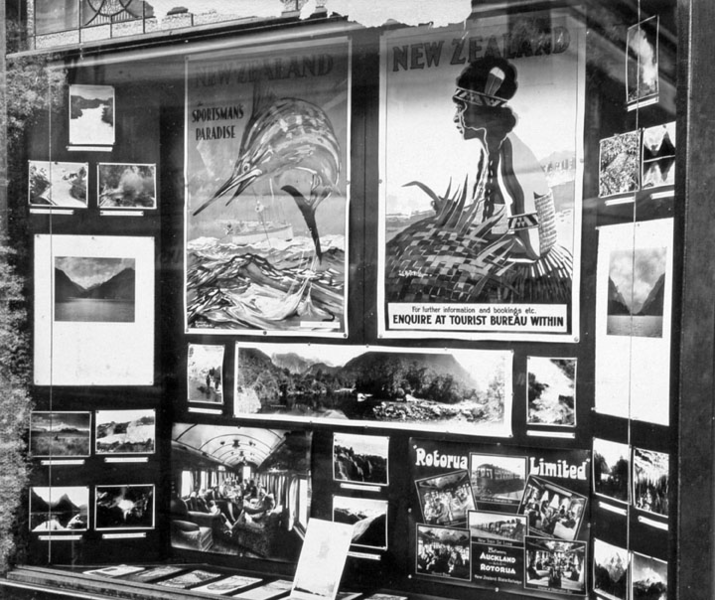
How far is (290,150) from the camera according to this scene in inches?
133

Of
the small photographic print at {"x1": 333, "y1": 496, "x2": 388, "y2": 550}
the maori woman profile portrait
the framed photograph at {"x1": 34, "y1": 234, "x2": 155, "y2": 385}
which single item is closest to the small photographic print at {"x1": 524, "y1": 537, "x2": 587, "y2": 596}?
the small photographic print at {"x1": 333, "y1": 496, "x2": 388, "y2": 550}

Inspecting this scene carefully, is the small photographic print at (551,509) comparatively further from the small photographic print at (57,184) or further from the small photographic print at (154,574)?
the small photographic print at (57,184)

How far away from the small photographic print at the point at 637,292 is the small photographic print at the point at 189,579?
5.90 feet

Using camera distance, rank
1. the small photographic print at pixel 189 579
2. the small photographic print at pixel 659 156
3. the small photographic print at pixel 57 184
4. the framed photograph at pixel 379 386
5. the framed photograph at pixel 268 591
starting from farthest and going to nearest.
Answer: the small photographic print at pixel 57 184
the small photographic print at pixel 189 579
the framed photograph at pixel 268 591
the framed photograph at pixel 379 386
the small photographic print at pixel 659 156

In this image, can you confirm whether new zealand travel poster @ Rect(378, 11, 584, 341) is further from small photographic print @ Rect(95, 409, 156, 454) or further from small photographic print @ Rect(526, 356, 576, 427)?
small photographic print @ Rect(95, 409, 156, 454)

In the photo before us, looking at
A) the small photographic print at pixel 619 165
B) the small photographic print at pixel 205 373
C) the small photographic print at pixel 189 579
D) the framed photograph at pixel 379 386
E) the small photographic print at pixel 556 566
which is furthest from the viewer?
the small photographic print at pixel 205 373

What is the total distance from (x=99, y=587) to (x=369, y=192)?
6.07ft

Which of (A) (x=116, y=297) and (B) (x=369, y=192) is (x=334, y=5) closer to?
(B) (x=369, y=192)

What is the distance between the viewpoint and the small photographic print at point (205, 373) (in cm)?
352

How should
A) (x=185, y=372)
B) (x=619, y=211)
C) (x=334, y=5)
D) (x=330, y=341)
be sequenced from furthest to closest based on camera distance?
1. (x=185, y=372)
2. (x=330, y=341)
3. (x=334, y=5)
4. (x=619, y=211)

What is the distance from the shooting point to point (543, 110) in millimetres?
2994

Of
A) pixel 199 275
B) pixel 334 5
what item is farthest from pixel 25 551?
pixel 334 5

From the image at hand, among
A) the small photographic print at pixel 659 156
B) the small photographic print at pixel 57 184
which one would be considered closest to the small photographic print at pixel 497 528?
the small photographic print at pixel 659 156

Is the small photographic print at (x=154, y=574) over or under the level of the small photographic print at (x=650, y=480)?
under
